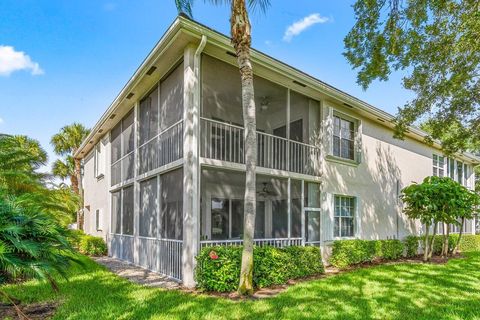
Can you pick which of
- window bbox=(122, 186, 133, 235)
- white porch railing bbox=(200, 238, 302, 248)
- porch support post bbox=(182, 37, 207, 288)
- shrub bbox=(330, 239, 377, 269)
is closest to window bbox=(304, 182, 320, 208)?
white porch railing bbox=(200, 238, 302, 248)

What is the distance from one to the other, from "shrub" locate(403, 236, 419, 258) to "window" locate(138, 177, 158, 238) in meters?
10.8

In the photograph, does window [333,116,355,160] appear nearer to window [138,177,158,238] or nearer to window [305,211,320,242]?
window [305,211,320,242]

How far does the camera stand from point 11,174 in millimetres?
9891

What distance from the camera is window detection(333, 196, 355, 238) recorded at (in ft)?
40.5

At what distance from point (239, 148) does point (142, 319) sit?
539 cm

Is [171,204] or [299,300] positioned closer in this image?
[299,300]

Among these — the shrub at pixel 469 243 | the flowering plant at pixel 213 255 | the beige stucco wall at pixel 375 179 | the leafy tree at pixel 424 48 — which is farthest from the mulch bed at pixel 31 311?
the shrub at pixel 469 243

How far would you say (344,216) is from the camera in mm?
12672

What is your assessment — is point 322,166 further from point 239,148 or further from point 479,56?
point 479,56

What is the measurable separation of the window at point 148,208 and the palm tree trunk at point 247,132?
429cm

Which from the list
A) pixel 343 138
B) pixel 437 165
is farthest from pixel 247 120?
pixel 437 165

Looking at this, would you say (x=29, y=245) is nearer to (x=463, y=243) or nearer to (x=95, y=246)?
(x=95, y=246)

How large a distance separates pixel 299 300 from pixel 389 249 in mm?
7748

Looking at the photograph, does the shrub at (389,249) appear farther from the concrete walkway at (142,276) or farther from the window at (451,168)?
the window at (451,168)
